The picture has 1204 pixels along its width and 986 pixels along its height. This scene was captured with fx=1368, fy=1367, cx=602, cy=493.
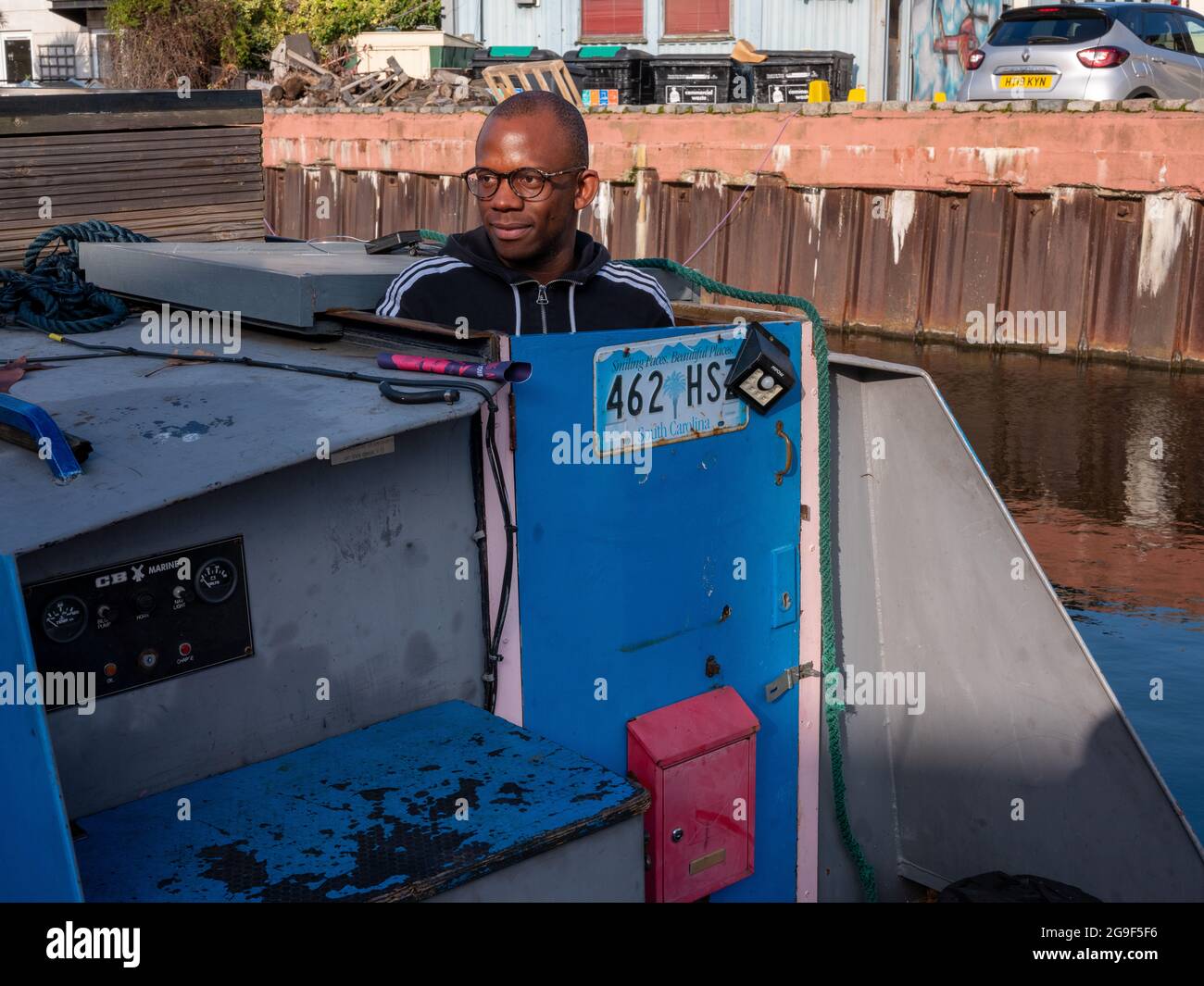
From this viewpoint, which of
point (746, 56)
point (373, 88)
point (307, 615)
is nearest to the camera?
point (307, 615)

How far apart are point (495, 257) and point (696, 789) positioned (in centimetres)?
155

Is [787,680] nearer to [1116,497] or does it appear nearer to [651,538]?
[651,538]

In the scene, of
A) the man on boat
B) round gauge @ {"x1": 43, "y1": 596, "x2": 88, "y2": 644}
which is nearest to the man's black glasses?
the man on boat

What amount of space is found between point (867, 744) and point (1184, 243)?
33.5 ft

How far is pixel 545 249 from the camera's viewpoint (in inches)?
149

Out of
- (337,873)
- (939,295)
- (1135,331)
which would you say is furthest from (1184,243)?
(337,873)

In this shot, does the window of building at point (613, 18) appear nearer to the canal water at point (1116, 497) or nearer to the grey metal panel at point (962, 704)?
the canal water at point (1116, 497)

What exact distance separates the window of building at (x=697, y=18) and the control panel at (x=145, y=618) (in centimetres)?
2302

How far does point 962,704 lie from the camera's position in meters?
4.02

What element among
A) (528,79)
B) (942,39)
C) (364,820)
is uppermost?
(942,39)

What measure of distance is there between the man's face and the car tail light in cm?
1302

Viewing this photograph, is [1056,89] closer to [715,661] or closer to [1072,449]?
[1072,449]

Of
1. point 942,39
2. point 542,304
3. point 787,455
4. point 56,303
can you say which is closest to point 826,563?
point 787,455

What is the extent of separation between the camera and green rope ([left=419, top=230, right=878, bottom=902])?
3781 millimetres
